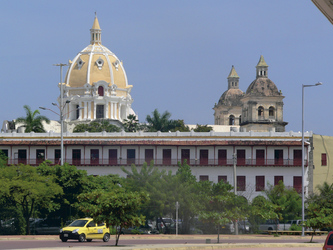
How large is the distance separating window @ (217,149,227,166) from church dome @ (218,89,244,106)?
337 ft

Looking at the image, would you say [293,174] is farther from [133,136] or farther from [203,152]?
[133,136]

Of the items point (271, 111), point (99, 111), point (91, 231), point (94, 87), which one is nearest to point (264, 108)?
point (271, 111)

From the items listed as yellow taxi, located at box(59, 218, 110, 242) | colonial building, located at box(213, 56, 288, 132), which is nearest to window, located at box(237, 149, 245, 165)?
yellow taxi, located at box(59, 218, 110, 242)

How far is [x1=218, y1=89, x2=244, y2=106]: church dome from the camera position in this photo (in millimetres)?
179000

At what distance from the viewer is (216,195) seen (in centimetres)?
5228

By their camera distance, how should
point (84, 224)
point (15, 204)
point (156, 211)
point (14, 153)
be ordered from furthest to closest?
point (14, 153), point (156, 211), point (15, 204), point (84, 224)

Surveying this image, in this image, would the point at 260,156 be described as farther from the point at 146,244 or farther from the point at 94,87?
the point at 94,87

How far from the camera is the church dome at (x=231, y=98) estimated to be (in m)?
179

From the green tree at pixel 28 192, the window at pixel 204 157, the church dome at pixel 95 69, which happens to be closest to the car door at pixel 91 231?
the green tree at pixel 28 192

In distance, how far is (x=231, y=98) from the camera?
182 meters

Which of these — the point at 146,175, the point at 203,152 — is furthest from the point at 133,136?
the point at 146,175

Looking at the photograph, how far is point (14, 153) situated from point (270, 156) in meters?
26.1

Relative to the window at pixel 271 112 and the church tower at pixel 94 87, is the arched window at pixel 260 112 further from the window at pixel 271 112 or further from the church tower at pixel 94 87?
the church tower at pixel 94 87

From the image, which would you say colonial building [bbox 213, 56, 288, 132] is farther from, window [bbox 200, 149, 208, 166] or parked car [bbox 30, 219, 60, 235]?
parked car [bbox 30, 219, 60, 235]
